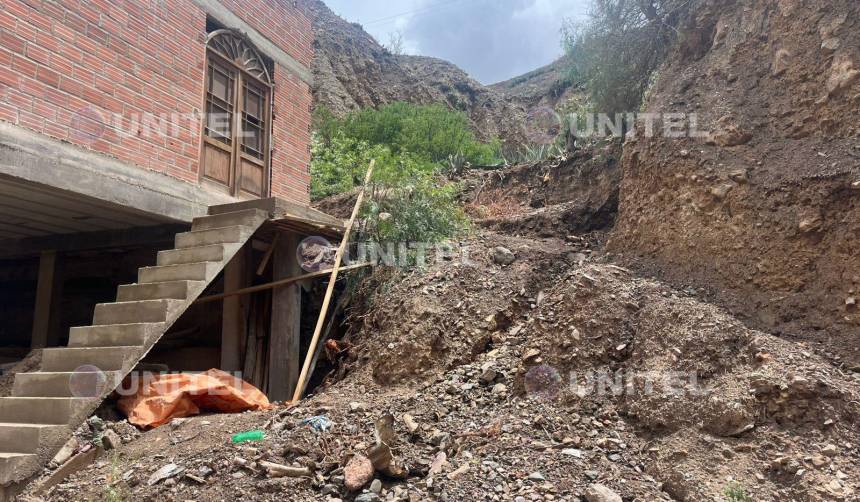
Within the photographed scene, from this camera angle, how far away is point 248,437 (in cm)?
465

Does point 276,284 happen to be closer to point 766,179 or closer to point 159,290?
point 159,290

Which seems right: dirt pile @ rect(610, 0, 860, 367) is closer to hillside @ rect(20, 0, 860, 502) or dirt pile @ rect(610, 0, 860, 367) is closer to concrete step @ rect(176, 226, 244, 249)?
hillside @ rect(20, 0, 860, 502)

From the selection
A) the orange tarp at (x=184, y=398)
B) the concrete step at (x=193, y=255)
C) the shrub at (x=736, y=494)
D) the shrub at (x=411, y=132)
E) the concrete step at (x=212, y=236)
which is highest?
the shrub at (x=411, y=132)

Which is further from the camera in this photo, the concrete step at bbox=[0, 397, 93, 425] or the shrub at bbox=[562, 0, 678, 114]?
the shrub at bbox=[562, 0, 678, 114]

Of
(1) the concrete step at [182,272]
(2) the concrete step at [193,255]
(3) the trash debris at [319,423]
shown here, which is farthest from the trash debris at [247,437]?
(2) the concrete step at [193,255]

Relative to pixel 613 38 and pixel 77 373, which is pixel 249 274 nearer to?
pixel 77 373

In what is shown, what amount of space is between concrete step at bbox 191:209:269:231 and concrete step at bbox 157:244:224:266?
446 mm

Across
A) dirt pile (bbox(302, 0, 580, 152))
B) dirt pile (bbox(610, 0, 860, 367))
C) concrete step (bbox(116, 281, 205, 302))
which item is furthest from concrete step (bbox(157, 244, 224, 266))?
dirt pile (bbox(302, 0, 580, 152))

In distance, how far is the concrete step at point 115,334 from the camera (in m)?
5.12

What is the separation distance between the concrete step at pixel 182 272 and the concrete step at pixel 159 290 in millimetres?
115

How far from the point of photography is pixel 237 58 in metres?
7.55

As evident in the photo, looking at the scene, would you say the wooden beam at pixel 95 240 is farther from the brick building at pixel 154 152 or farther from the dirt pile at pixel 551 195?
the dirt pile at pixel 551 195

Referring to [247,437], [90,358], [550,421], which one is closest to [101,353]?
[90,358]

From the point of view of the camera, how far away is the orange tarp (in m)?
5.28
